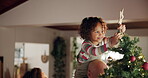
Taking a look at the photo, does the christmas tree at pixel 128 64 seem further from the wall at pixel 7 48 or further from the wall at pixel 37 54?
the wall at pixel 37 54

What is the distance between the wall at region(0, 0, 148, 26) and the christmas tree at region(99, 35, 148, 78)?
6.24ft

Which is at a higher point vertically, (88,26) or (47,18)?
(47,18)

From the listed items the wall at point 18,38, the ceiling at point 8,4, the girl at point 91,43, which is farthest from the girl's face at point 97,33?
the wall at point 18,38

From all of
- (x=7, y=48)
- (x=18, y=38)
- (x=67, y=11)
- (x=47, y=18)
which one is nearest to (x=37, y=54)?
(x=18, y=38)

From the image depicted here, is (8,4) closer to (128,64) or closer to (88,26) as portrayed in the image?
(88,26)

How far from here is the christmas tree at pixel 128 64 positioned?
139cm

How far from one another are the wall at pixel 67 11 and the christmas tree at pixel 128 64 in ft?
6.24

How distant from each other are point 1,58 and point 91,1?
2290 mm

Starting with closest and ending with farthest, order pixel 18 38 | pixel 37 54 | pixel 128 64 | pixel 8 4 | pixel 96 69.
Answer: pixel 128 64 → pixel 96 69 → pixel 8 4 → pixel 18 38 → pixel 37 54

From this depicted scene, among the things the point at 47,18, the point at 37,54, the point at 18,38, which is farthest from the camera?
the point at 37,54

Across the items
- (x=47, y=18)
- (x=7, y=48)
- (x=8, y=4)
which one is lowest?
(x=7, y=48)

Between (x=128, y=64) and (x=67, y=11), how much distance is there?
251cm

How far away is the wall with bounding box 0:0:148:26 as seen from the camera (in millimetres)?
3309

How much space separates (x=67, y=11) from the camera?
3.83 metres
